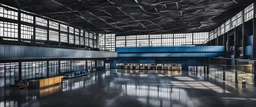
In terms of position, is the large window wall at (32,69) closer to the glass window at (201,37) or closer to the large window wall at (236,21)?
the glass window at (201,37)

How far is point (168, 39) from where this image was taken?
47.4m

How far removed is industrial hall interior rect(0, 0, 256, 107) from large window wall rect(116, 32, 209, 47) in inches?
12.0

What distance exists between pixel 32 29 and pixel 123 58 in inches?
943

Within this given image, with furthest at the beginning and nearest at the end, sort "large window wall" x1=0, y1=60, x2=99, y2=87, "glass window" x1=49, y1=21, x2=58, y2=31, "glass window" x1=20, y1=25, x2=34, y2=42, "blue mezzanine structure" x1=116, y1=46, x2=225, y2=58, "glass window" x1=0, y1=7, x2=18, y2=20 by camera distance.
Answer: "blue mezzanine structure" x1=116, y1=46, x2=225, y2=58 → "glass window" x1=49, y1=21, x2=58, y2=31 → "glass window" x1=20, y1=25, x2=34, y2=42 → "large window wall" x1=0, y1=60, x2=99, y2=87 → "glass window" x1=0, y1=7, x2=18, y2=20

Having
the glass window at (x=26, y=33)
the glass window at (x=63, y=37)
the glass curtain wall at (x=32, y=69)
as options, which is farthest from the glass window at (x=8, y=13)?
the glass window at (x=63, y=37)

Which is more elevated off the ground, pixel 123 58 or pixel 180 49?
pixel 180 49

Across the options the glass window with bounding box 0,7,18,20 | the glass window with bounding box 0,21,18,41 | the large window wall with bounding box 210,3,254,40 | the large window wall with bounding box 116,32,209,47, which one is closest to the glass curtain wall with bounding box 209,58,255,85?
the large window wall with bounding box 210,3,254,40

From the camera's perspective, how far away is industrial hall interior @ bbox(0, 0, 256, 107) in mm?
14969

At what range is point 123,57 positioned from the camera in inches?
1742

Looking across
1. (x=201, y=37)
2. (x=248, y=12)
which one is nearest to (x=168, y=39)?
(x=201, y=37)

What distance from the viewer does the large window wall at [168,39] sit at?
46.2m

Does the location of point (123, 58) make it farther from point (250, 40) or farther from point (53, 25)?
point (250, 40)

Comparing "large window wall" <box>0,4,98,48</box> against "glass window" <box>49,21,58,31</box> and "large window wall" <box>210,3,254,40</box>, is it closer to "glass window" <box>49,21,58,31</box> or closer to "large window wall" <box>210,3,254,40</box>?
"glass window" <box>49,21,58,31</box>

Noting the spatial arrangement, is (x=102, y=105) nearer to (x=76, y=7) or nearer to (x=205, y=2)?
(x=76, y=7)
